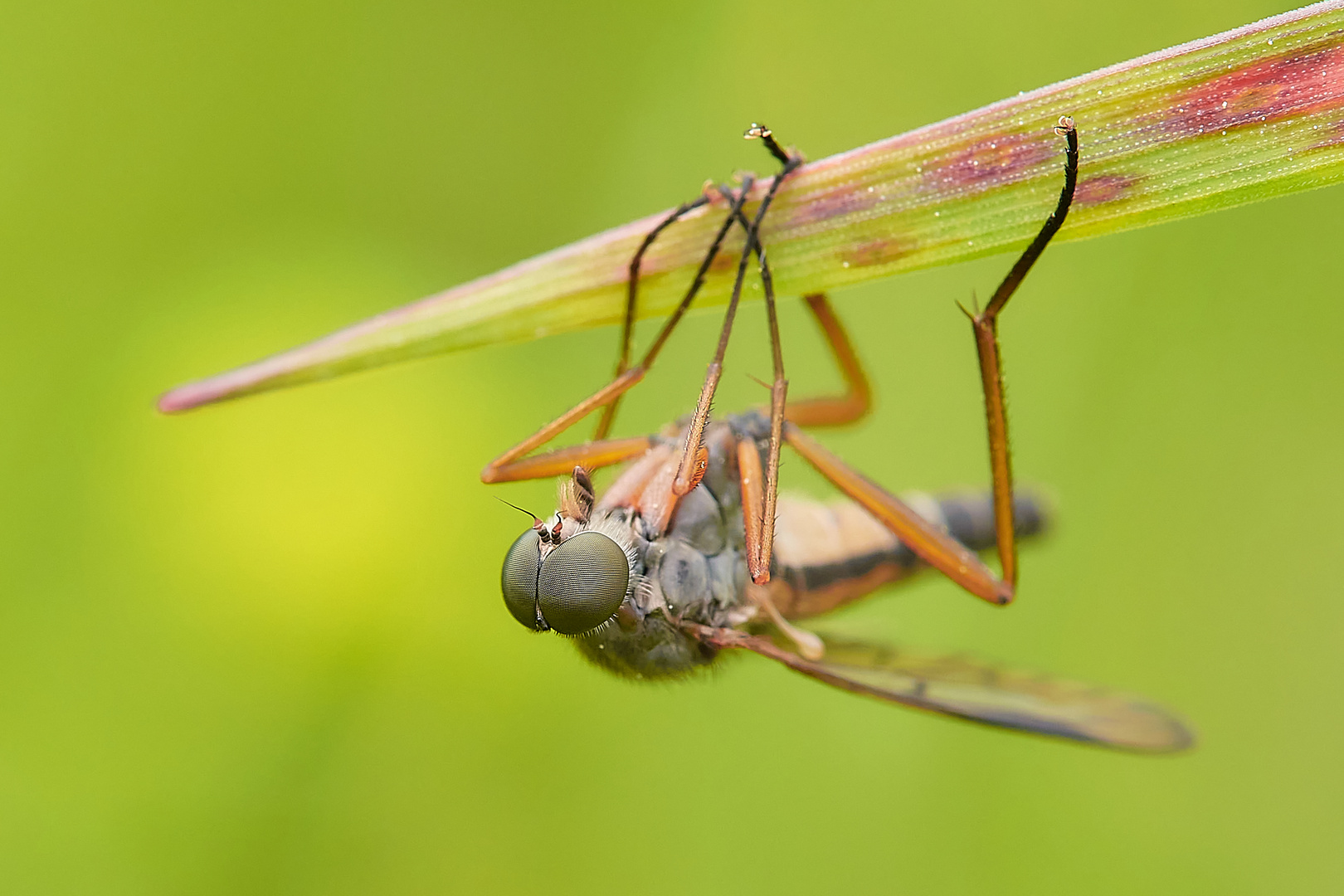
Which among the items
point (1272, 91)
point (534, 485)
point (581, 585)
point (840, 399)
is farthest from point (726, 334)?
point (534, 485)

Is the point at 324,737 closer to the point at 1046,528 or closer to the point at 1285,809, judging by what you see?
the point at 1046,528

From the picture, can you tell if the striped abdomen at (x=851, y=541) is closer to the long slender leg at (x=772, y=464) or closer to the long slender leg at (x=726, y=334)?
the long slender leg at (x=772, y=464)

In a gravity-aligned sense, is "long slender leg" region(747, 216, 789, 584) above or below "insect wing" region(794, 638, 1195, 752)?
above

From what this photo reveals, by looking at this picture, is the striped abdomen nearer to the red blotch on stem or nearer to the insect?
the insect

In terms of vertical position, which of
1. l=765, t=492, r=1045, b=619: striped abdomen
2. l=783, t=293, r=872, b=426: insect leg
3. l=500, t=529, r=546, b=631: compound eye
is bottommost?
l=500, t=529, r=546, b=631: compound eye

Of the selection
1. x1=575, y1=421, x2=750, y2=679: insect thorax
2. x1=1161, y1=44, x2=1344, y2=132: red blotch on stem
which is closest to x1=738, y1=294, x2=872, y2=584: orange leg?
x1=575, y1=421, x2=750, y2=679: insect thorax

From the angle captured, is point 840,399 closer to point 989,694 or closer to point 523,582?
point 989,694
